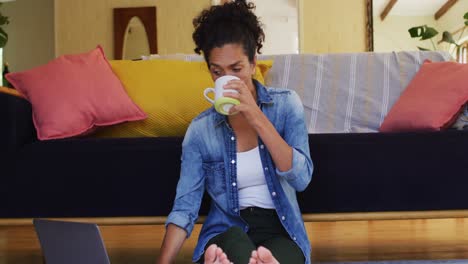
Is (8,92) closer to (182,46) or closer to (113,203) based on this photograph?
(113,203)

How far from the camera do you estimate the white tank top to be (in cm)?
139

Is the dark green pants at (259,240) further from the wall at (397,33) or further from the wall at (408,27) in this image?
the wall at (397,33)

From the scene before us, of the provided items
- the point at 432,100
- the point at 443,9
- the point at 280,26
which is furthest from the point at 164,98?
the point at 280,26

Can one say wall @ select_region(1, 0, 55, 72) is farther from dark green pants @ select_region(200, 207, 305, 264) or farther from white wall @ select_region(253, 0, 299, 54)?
dark green pants @ select_region(200, 207, 305, 264)

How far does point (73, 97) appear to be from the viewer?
2066 millimetres

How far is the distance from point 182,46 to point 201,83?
14.3 feet

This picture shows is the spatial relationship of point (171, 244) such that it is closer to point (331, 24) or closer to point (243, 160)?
point (243, 160)

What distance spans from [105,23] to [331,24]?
8.55 feet

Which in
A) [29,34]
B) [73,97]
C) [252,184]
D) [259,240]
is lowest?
[259,240]

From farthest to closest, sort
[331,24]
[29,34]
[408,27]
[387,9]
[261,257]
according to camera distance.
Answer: [29,34], [331,24], [387,9], [408,27], [261,257]

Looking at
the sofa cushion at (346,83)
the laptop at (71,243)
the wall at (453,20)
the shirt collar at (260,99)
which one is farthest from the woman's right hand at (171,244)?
the wall at (453,20)

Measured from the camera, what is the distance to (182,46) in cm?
645

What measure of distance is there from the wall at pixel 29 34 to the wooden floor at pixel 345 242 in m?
4.35

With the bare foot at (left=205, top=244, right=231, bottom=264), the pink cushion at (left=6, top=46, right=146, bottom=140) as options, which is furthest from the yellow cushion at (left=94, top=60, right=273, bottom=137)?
the bare foot at (left=205, top=244, right=231, bottom=264)
